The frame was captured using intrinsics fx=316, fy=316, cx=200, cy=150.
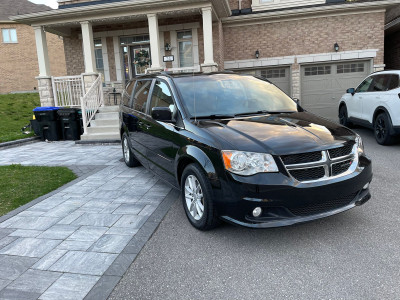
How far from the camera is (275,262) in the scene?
→ 2922 millimetres

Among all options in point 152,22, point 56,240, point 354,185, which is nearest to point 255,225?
point 354,185

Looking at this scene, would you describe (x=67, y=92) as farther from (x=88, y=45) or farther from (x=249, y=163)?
(x=249, y=163)

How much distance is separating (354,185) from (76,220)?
11.0 ft

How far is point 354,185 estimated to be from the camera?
3254 mm

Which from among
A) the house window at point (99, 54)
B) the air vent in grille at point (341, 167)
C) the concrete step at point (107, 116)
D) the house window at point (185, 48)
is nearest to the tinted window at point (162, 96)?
the air vent in grille at point (341, 167)

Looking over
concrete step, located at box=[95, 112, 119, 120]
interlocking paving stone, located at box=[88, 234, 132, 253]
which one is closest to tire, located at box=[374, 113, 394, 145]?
interlocking paving stone, located at box=[88, 234, 132, 253]

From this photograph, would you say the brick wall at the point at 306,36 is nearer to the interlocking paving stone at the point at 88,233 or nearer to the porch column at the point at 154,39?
the porch column at the point at 154,39

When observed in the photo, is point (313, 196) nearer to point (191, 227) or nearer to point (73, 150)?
point (191, 227)

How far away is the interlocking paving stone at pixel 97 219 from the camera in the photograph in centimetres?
396

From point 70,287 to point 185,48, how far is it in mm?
11984

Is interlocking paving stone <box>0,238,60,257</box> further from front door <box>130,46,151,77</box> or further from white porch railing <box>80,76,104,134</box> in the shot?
front door <box>130,46,151,77</box>

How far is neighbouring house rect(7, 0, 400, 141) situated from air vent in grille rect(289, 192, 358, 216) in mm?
9801

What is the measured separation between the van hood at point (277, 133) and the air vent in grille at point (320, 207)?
1.76 ft

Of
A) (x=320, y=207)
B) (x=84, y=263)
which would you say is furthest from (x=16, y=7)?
(x=320, y=207)
